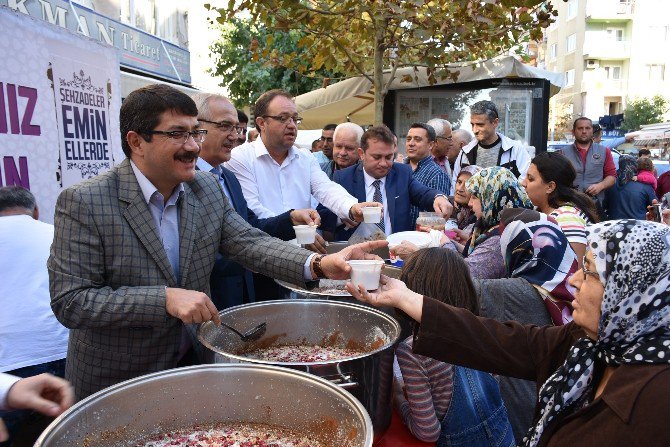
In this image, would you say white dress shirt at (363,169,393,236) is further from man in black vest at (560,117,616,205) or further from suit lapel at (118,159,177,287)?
man in black vest at (560,117,616,205)

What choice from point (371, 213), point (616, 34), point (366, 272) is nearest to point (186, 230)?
point (366, 272)

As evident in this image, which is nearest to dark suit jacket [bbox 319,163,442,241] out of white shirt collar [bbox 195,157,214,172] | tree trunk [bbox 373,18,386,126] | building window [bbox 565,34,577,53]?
white shirt collar [bbox 195,157,214,172]

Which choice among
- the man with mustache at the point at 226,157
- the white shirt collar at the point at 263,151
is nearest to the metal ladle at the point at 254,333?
the man with mustache at the point at 226,157

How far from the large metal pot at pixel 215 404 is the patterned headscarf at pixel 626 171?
8.32m

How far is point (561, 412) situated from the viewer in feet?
5.21

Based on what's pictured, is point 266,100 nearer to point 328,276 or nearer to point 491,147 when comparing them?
point 328,276

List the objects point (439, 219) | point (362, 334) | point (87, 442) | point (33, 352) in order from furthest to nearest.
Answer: point (439, 219) → point (33, 352) → point (362, 334) → point (87, 442)

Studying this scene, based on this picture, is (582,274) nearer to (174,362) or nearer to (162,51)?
(174,362)

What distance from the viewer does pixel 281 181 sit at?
398 cm

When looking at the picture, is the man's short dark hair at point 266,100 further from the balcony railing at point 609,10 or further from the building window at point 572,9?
the balcony railing at point 609,10

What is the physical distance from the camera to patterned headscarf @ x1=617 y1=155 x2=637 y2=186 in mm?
8361

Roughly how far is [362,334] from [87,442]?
110 centimetres

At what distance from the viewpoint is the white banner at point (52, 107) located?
331 centimetres

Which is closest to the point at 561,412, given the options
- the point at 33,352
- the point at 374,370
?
the point at 374,370
